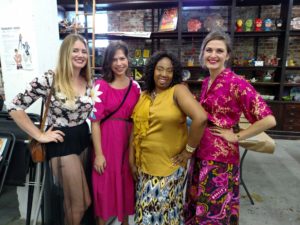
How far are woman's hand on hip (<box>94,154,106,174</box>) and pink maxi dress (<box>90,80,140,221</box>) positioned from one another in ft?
0.09

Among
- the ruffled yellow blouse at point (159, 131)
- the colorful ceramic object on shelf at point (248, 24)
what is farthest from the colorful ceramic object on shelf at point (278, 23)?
the ruffled yellow blouse at point (159, 131)

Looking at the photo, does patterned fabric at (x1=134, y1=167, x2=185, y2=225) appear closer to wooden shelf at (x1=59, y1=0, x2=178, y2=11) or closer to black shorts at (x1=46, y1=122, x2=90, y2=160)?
black shorts at (x1=46, y1=122, x2=90, y2=160)

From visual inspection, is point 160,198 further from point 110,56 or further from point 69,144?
point 110,56

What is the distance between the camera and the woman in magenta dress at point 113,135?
1572mm

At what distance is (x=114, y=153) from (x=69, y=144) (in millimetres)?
296

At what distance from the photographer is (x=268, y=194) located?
9.03ft

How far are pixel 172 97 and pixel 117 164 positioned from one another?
611 millimetres

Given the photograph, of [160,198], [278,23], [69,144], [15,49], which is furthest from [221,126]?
[278,23]

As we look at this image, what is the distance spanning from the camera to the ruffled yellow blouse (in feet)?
4.55

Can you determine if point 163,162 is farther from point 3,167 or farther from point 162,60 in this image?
point 3,167

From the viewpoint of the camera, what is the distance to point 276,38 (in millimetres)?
5102

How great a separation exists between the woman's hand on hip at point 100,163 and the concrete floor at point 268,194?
0.82m

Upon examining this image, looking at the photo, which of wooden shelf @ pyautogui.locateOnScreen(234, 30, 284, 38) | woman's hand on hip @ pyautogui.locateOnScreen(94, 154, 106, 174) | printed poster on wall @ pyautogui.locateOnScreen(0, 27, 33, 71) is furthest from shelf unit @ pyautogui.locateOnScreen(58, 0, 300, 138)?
woman's hand on hip @ pyautogui.locateOnScreen(94, 154, 106, 174)

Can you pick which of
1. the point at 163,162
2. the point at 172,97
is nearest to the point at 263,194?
the point at 163,162
